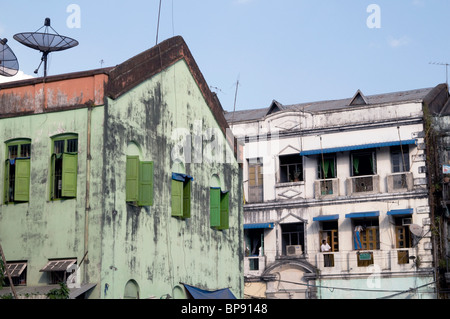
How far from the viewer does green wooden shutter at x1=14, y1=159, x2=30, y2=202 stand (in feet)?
66.4

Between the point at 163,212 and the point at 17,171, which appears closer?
the point at 17,171

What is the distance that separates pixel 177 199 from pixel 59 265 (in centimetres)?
484

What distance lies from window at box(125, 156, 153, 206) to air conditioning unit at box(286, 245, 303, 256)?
14525 mm

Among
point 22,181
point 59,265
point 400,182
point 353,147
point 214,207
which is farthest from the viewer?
point 353,147

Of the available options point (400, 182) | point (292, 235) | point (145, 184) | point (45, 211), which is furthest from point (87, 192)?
point (400, 182)

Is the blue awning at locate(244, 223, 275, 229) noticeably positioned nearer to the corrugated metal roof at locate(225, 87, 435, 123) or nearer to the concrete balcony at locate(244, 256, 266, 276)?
the concrete balcony at locate(244, 256, 266, 276)

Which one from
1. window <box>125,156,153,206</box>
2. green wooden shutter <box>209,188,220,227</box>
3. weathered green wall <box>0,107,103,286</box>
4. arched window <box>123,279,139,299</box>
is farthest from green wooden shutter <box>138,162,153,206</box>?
green wooden shutter <box>209,188,220,227</box>

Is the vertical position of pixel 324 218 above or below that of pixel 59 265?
above

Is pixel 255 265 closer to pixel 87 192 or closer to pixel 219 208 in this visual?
pixel 219 208

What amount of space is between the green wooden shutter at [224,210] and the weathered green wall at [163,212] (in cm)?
31

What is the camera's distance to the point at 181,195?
2320cm

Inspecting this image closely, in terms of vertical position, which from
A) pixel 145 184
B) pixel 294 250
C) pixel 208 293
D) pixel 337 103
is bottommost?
pixel 208 293

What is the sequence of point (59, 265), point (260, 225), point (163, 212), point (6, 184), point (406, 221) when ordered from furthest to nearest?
1. point (260, 225)
2. point (406, 221)
3. point (163, 212)
4. point (6, 184)
5. point (59, 265)

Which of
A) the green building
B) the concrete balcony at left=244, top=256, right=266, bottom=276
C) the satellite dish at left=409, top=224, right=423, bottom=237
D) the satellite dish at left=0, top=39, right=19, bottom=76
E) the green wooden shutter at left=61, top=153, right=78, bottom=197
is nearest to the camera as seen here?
the green building
